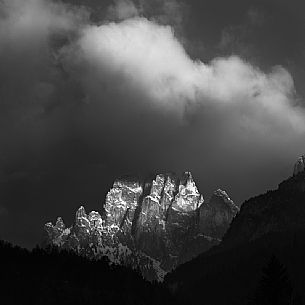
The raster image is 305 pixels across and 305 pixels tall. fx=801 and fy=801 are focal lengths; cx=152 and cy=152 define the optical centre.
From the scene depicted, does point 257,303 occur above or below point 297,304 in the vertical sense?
below

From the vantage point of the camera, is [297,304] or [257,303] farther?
[297,304]

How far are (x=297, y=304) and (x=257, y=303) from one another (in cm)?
3605

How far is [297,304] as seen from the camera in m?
141

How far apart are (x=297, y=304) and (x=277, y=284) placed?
37820mm

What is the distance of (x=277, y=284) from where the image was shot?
105875 mm

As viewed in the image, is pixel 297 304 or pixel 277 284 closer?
A: pixel 277 284

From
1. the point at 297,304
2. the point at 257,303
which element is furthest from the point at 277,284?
the point at 297,304

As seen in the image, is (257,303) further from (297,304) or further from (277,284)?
(297,304)

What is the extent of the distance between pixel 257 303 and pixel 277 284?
4211 mm

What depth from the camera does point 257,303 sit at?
10781 cm

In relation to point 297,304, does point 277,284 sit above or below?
below
